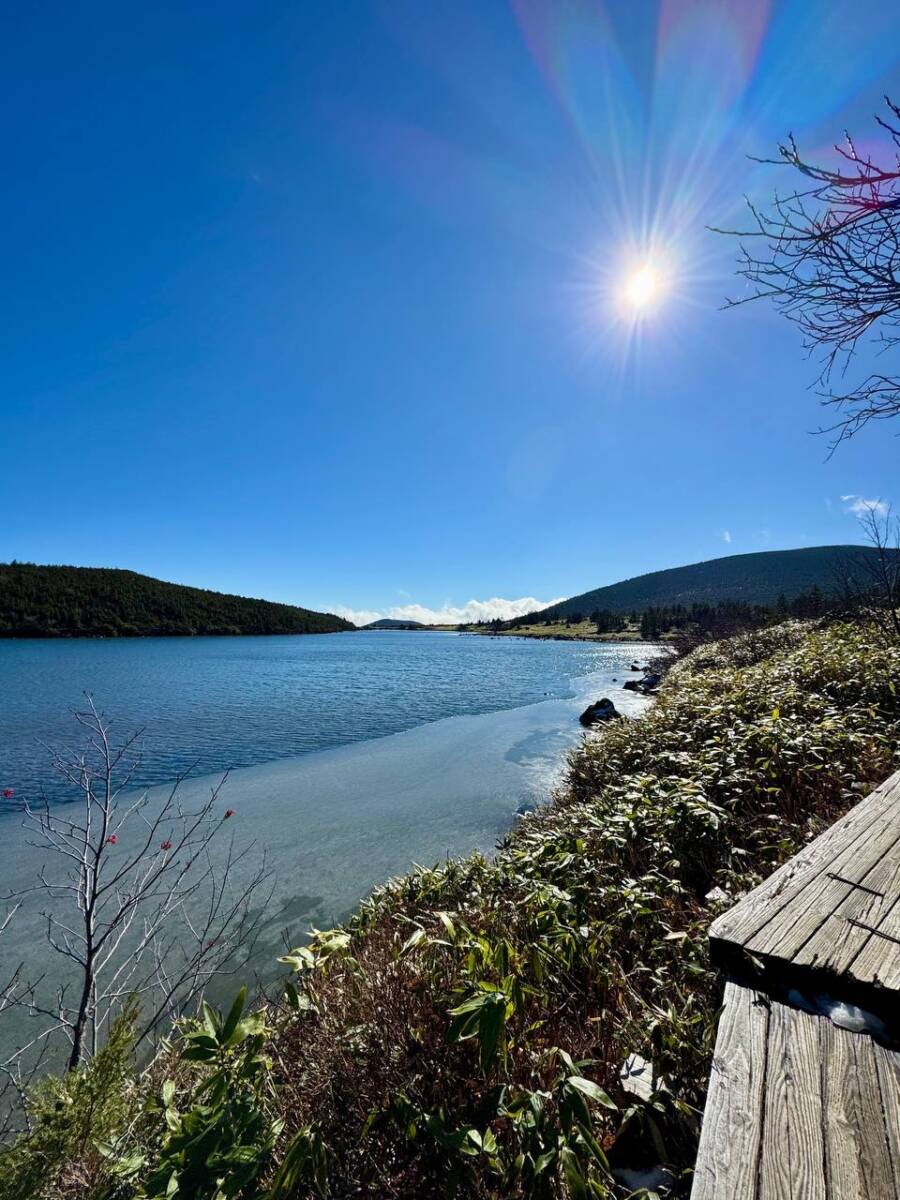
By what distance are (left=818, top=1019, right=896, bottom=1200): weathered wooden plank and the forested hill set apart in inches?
4127

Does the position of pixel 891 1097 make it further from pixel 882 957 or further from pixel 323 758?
pixel 323 758

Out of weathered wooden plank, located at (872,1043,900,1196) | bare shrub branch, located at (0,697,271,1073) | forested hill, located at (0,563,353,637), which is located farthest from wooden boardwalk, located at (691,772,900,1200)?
forested hill, located at (0,563,353,637)

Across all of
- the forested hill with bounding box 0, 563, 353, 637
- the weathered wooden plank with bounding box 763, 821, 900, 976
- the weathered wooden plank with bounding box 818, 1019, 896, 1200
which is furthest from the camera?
the forested hill with bounding box 0, 563, 353, 637

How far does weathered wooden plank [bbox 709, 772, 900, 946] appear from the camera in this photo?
8.23 ft

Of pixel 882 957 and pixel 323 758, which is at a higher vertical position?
pixel 882 957

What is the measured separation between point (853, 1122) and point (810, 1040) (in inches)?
16.4

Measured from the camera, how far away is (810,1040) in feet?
6.50

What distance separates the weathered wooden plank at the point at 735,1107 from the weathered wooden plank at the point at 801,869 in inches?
11.7

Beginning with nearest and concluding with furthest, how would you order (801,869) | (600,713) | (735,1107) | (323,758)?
(735,1107) → (801,869) → (323,758) → (600,713)

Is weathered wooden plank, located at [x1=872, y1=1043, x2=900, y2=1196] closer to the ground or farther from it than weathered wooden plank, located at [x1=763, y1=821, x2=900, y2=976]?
closer to the ground

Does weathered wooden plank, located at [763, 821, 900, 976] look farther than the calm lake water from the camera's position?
No

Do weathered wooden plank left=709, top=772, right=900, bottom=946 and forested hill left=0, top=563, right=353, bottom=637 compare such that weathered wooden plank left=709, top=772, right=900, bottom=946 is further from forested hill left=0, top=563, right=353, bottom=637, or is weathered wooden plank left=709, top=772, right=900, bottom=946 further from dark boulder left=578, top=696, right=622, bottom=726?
forested hill left=0, top=563, right=353, bottom=637

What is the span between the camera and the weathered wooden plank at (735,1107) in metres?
1.49

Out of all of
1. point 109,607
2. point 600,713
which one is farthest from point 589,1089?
point 109,607
